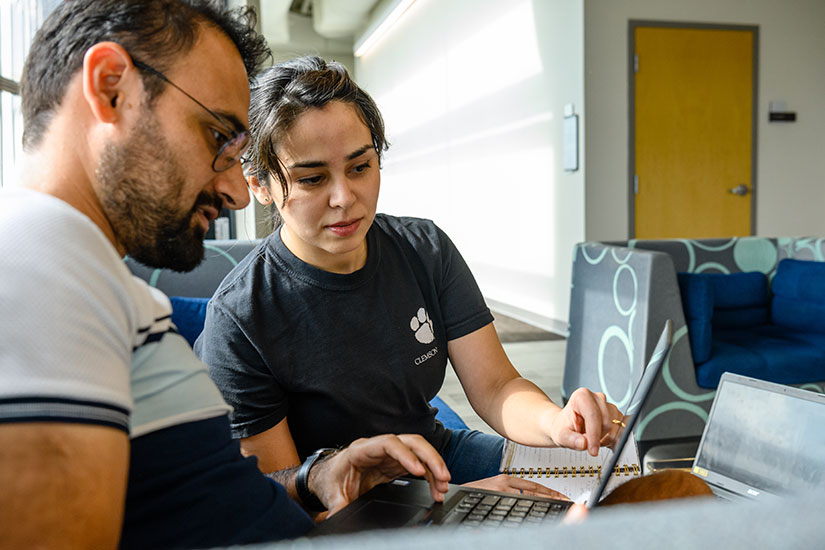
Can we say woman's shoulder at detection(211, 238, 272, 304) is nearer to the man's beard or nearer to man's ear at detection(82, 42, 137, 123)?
the man's beard

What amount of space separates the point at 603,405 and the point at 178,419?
2.03ft

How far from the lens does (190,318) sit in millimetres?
1544

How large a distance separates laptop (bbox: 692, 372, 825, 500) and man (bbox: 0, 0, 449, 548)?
1.79 ft

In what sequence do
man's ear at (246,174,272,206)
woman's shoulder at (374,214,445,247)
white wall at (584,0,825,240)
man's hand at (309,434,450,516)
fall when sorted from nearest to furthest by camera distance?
man's hand at (309,434,450,516) < man's ear at (246,174,272,206) < woman's shoulder at (374,214,445,247) < white wall at (584,0,825,240)

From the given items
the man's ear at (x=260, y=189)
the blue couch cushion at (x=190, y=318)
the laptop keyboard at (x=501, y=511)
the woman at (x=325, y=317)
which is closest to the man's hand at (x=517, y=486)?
the woman at (x=325, y=317)

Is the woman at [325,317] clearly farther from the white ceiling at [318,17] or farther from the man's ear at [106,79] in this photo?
the white ceiling at [318,17]

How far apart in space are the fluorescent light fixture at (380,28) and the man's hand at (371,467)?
7.44m

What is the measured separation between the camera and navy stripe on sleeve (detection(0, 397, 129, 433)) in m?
0.41

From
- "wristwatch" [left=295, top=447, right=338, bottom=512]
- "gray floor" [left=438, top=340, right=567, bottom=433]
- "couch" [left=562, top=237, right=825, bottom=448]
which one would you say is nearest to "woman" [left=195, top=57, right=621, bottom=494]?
"wristwatch" [left=295, top=447, right=338, bottom=512]

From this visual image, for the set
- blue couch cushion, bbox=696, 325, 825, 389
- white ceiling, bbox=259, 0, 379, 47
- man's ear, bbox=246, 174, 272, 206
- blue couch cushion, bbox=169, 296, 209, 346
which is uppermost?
white ceiling, bbox=259, 0, 379, 47

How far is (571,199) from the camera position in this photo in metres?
5.09

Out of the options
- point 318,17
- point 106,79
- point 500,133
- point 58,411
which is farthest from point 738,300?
point 318,17

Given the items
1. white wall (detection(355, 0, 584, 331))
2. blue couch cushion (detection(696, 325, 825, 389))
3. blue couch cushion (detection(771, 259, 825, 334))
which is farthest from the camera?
white wall (detection(355, 0, 584, 331))

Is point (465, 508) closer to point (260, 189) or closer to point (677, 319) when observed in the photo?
point (260, 189)
